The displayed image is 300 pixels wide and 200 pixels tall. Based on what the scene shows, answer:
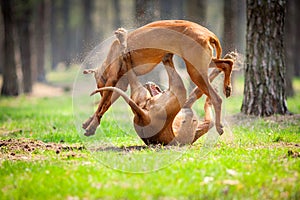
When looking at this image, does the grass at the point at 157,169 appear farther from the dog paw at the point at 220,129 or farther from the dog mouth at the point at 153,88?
the dog mouth at the point at 153,88

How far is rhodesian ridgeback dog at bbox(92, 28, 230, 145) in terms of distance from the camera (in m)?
6.69

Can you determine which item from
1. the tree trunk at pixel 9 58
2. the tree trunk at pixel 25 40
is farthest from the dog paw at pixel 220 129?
the tree trunk at pixel 25 40

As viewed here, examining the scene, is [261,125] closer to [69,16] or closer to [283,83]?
[283,83]

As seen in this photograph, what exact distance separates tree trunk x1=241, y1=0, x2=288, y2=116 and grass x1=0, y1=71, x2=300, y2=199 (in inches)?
86.2

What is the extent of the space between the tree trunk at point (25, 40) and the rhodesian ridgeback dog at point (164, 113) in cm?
1641

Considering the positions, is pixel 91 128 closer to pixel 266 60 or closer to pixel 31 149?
pixel 31 149

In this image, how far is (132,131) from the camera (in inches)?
295

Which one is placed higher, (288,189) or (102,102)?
(102,102)

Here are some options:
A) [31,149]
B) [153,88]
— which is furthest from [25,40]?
[153,88]

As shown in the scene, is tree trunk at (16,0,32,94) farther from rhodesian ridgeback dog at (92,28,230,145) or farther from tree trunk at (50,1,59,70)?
tree trunk at (50,1,59,70)

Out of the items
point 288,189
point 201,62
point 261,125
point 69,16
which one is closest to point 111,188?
point 288,189

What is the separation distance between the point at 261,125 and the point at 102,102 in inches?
148

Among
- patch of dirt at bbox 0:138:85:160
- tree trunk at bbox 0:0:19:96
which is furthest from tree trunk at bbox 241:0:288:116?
tree trunk at bbox 0:0:19:96

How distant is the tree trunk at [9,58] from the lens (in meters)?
19.6
